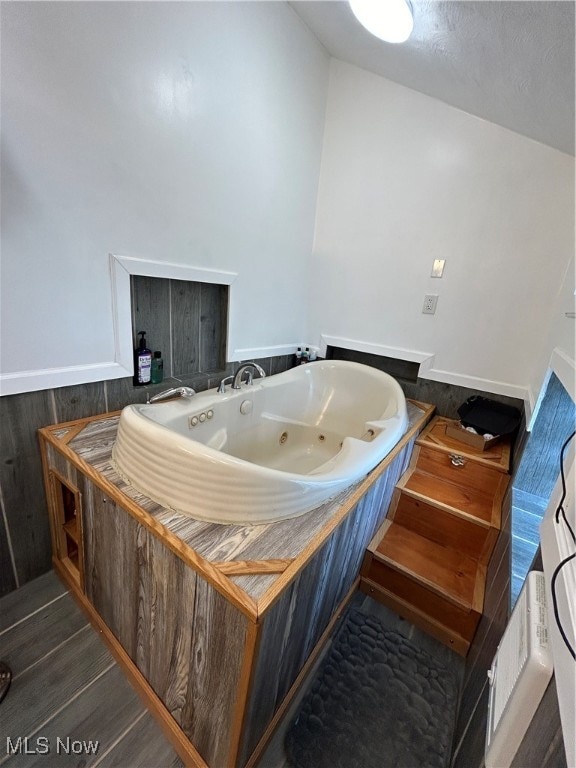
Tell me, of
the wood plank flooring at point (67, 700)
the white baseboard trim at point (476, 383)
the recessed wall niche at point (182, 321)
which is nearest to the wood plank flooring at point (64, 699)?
the wood plank flooring at point (67, 700)

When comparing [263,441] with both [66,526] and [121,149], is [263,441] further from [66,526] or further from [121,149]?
[121,149]

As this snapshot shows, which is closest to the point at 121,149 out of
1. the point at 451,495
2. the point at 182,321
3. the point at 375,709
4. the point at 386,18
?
the point at 182,321

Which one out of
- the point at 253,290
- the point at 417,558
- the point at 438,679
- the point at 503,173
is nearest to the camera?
the point at 438,679

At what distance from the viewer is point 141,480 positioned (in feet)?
3.28

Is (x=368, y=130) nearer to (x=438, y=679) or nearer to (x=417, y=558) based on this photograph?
(x=417, y=558)

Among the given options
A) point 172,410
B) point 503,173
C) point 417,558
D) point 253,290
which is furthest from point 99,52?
point 417,558

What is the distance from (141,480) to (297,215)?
1907 millimetres

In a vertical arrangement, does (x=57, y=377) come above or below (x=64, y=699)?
above

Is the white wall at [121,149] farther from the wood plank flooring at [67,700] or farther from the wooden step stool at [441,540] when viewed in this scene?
the wooden step stool at [441,540]

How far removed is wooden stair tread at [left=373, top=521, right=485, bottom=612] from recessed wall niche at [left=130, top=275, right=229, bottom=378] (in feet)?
4.35

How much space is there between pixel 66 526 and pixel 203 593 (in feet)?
2.93

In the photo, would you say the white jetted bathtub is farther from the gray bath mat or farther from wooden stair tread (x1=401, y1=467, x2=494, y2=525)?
the gray bath mat

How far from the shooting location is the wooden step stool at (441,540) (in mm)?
1377

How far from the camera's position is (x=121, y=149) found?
1190 millimetres
